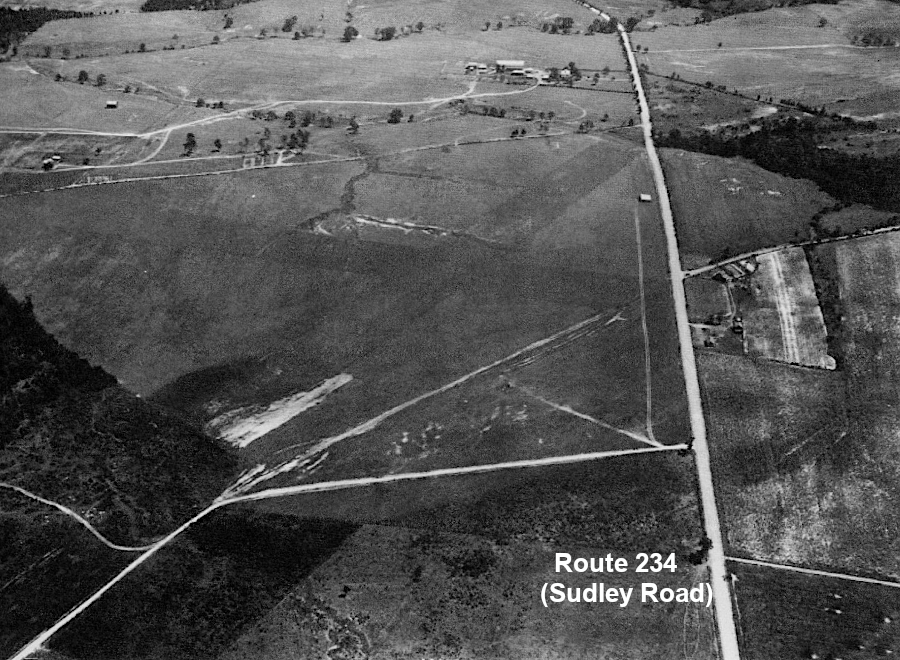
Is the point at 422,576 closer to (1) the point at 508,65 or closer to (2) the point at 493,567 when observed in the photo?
(2) the point at 493,567

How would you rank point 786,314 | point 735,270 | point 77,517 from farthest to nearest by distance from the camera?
point 735,270, point 786,314, point 77,517

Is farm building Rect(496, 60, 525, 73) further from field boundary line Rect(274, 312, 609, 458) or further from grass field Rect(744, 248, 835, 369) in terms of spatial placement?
field boundary line Rect(274, 312, 609, 458)

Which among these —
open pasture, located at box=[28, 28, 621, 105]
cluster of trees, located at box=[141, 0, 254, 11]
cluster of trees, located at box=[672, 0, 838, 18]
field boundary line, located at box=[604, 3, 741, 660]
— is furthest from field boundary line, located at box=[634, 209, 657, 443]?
cluster of trees, located at box=[141, 0, 254, 11]

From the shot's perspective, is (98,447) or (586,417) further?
(586,417)

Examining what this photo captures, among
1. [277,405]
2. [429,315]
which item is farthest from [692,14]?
[277,405]

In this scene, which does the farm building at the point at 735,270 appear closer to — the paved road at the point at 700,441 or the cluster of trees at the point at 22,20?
the paved road at the point at 700,441

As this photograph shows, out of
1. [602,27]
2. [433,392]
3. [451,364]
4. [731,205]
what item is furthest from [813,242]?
[602,27]

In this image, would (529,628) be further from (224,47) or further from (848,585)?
(224,47)

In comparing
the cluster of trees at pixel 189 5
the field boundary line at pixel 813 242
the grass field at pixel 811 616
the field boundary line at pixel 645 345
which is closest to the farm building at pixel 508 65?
the field boundary line at pixel 645 345
